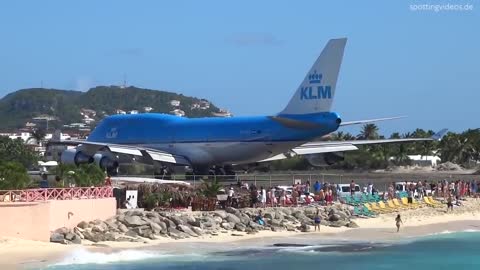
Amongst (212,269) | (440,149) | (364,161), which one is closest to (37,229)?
(212,269)

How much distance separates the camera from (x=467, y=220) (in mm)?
42344

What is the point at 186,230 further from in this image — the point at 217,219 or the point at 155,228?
the point at 217,219

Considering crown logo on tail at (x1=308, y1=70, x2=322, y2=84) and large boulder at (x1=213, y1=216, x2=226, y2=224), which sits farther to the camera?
crown logo on tail at (x1=308, y1=70, x2=322, y2=84)

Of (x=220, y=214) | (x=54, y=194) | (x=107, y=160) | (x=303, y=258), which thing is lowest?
(x=303, y=258)

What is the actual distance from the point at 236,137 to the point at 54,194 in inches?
856

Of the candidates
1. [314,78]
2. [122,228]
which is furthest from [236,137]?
[122,228]

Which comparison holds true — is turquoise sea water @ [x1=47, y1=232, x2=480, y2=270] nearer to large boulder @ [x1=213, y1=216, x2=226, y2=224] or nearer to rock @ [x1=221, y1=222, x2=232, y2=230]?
rock @ [x1=221, y1=222, x2=232, y2=230]

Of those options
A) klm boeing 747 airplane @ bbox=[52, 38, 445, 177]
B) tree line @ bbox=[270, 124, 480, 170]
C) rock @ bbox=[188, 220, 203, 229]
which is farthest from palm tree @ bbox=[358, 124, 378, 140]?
rock @ bbox=[188, 220, 203, 229]

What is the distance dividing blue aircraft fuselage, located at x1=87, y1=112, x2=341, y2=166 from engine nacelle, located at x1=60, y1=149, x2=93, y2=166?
4.92 m

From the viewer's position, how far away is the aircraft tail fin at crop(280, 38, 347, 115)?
4728 centimetres

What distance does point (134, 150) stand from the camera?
49156 millimetres

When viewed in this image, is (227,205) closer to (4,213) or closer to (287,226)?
(287,226)

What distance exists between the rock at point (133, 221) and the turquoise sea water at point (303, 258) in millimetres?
3081

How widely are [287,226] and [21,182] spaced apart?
9672mm
